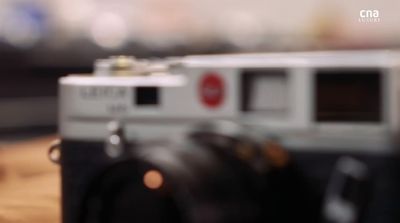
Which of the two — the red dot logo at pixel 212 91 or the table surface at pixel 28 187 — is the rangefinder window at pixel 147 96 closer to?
the red dot logo at pixel 212 91

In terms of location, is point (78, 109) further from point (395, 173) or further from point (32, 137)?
point (32, 137)

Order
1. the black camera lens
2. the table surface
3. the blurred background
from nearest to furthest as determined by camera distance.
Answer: the black camera lens, the table surface, the blurred background

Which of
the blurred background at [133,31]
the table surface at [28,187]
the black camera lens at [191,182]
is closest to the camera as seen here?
the black camera lens at [191,182]

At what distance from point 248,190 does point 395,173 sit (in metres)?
0.08

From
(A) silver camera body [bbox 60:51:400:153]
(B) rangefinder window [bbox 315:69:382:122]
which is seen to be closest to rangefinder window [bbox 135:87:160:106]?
(A) silver camera body [bbox 60:51:400:153]

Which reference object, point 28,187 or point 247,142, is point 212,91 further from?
point 28,187

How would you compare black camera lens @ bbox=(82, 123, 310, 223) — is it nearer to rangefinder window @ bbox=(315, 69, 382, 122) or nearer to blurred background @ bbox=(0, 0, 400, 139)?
rangefinder window @ bbox=(315, 69, 382, 122)

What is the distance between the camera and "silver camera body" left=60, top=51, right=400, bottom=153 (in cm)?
49

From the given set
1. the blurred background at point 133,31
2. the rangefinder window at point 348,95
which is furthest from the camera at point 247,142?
the blurred background at point 133,31

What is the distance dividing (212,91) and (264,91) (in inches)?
1.3

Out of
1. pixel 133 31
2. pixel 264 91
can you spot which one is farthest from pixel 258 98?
pixel 133 31

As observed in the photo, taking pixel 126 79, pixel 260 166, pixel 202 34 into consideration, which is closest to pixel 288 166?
pixel 260 166

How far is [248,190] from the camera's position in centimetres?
49

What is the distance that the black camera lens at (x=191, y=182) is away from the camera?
18.5 inches
